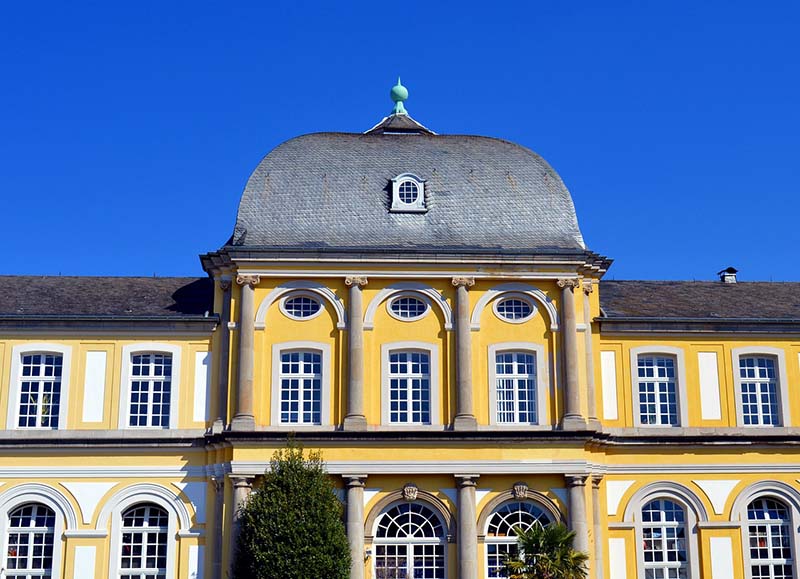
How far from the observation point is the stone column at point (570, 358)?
36.1 metres

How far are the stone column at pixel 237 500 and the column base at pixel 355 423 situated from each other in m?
3.33

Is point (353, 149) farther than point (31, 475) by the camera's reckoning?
Yes

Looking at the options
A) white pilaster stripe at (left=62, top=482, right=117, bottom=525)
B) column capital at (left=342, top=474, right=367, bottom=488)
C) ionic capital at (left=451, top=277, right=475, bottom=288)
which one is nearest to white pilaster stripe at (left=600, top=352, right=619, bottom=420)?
ionic capital at (left=451, top=277, right=475, bottom=288)

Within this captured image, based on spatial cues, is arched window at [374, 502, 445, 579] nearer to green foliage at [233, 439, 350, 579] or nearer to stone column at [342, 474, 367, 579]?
stone column at [342, 474, 367, 579]

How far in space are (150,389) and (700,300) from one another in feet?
64.1

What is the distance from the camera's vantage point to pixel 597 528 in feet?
121

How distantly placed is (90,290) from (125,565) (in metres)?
9.86

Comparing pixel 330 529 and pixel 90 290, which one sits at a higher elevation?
pixel 90 290

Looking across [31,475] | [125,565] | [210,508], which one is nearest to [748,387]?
[210,508]

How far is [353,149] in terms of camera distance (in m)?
40.2

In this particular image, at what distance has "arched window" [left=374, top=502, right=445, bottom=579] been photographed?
35406 mm

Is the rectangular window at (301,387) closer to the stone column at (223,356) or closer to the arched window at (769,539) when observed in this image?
the stone column at (223,356)

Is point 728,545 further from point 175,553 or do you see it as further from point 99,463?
point 99,463

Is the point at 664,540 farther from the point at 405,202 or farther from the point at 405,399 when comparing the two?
the point at 405,202
